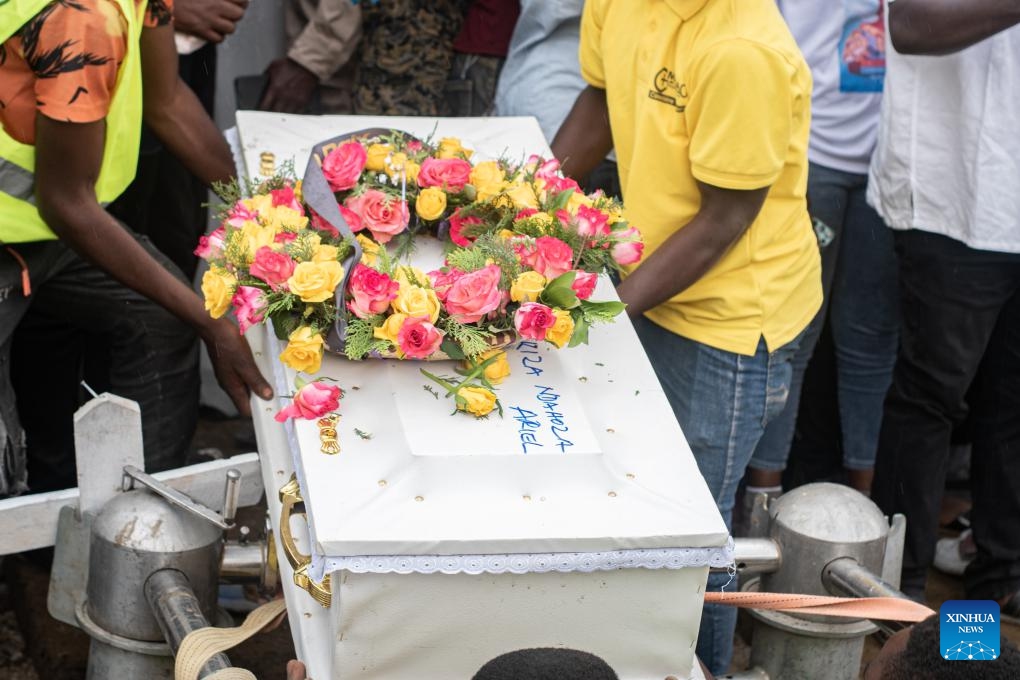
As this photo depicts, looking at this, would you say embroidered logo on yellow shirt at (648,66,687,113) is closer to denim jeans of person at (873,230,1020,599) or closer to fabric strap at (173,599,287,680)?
denim jeans of person at (873,230,1020,599)

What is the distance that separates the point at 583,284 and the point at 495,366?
0.22 metres

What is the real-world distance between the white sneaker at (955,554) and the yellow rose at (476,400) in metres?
2.29

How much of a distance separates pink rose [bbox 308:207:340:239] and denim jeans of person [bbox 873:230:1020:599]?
5.58ft

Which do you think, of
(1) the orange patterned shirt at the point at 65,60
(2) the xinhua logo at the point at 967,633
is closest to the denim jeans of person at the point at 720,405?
(2) the xinhua logo at the point at 967,633

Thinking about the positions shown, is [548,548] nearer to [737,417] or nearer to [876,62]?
[737,417]

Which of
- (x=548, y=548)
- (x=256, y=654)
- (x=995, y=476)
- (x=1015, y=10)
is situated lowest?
(x=256, y=654)

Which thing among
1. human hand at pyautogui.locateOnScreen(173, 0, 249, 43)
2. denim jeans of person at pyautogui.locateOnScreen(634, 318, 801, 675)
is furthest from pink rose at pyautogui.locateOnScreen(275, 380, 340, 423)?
human hand at pyautogui.locateOnScreen(173, 0, 249, 43)

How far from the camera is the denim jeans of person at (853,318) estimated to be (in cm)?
367

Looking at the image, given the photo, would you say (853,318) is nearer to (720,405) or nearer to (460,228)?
(720,405)

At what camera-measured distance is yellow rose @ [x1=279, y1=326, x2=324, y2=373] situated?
219 centimetres

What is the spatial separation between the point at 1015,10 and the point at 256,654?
2436 millimetres

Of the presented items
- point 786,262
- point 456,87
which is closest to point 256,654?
point 786,262

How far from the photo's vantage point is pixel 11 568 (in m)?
3.52

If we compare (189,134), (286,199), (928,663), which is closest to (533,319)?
(286,199)
